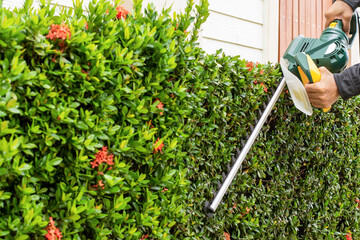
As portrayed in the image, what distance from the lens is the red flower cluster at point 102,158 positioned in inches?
69.7

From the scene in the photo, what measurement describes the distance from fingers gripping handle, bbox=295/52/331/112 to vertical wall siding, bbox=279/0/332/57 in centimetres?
256

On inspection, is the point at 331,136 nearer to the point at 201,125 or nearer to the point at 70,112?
the point at 201,125

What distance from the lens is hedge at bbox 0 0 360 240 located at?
5.11 ft

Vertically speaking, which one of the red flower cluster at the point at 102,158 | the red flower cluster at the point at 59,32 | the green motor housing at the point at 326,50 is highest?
the red flower cluster at the point at 59,32

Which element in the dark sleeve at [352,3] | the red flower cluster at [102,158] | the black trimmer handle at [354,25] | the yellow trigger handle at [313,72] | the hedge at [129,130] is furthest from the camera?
the black trimmer handle at [354,25]

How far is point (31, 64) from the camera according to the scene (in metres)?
1.61

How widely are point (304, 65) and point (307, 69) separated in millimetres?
38

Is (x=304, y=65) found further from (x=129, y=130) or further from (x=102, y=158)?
(x=102, y=158)

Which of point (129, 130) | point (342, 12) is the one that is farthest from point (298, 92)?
point (129, 130)

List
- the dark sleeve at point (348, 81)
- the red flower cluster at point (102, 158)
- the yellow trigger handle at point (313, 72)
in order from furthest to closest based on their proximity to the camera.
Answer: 1. the dark sleeve at point (348, 81)
2. the yellow trigger handle at point (313, 72)
3. the red flower cluster at point (102, 158)

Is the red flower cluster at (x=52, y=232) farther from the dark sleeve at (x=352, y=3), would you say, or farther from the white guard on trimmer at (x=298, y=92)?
the dark sleeve at (x=352, y=3)

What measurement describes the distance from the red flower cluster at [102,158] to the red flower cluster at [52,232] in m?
0.29

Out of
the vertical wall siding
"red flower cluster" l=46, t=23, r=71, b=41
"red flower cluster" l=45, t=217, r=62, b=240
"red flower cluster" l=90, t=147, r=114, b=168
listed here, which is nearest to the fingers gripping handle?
"red flower cluster" l=90, t=147, r=114, b=168

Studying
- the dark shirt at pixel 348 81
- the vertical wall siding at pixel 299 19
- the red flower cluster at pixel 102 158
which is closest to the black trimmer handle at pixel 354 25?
the dark shirt at pixel 348 81
